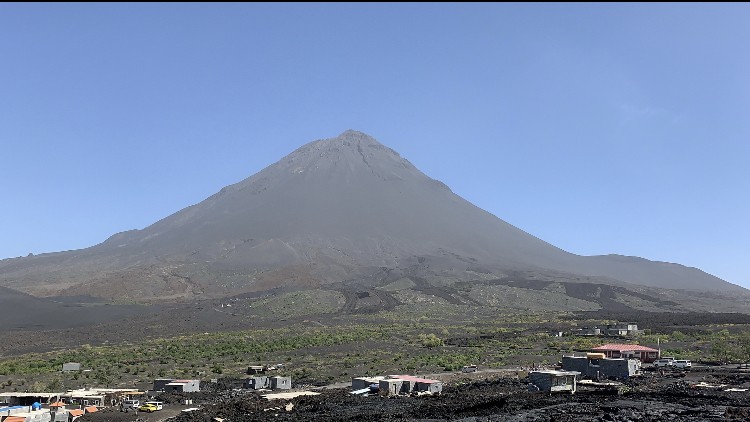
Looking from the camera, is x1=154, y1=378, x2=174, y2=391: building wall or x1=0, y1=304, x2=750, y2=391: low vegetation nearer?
x1=154, y1=378, x2=174, y2=391: building wall

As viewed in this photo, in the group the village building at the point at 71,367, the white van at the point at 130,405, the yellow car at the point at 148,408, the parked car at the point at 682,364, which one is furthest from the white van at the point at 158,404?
the parked car at the point at 682,364

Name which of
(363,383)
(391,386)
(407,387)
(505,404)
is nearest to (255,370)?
(363,383)

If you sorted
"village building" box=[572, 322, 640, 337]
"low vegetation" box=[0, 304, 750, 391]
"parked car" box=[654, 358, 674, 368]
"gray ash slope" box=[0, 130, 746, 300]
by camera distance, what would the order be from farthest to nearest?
"gray ash slope" box=[0, 130, 746, 300]
"village building" box=[572, 322, 640, 337]
"low vegetation" box=[0, 304, 750, 391]
"parked car" box=[654, 358, 674, 368]

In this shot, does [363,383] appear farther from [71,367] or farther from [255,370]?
[71,367]

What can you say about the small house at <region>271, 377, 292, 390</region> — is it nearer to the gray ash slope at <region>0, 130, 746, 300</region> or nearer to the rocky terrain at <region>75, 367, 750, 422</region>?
the rocky terrain at <region>75, 367, 750, 422</region>

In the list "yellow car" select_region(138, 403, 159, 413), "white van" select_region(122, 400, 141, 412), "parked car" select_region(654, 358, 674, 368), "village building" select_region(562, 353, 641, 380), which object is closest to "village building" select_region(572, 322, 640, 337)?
"parked car" select_region(654, 358, 674, 368)

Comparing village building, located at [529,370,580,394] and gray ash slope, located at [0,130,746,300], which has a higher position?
gray ash slope, located at [0,130,746,300]

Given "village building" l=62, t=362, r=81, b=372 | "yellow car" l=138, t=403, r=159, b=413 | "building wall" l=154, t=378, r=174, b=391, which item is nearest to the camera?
"yellow car" l=138, t=403, r=159, b=413

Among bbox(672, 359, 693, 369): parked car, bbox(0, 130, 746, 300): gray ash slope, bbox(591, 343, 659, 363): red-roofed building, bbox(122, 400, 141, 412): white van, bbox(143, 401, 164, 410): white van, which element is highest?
bbox(0, 130, 746, 300): gray ash slope
